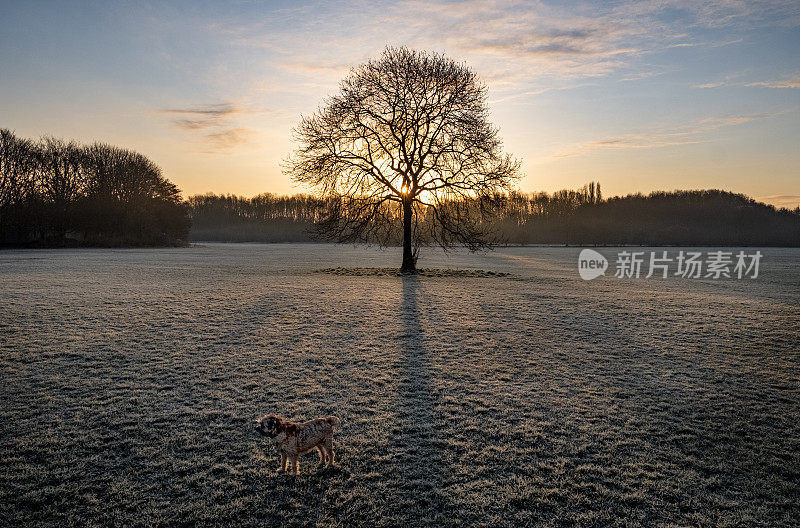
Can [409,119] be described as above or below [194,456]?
above

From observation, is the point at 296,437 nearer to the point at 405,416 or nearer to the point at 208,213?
the point at 405,416

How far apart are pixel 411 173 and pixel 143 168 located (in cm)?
6476

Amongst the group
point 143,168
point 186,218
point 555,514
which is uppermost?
point 143,168

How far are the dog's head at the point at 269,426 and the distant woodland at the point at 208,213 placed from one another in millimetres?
22025

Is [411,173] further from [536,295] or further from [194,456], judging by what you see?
[194,456]

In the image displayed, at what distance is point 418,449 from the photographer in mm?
5145

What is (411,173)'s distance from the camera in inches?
1030

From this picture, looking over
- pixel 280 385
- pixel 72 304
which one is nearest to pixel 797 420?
pixel 280 385

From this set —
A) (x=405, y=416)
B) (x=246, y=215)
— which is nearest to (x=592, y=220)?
(x=246, y=215)

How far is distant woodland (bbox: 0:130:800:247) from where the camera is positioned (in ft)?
189

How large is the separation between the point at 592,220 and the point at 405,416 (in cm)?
13887

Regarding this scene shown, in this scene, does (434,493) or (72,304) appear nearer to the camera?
(434,493)

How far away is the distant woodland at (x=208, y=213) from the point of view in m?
57.7

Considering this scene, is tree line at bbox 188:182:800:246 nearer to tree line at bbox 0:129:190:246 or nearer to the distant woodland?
the distant woodland
